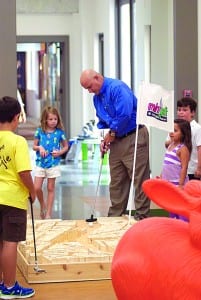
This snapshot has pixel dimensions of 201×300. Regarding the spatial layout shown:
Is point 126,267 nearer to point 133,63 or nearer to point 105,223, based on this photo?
point 105,223

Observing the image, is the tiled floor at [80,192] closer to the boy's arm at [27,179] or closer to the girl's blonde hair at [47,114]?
the girl's blonde hair at [47,114]

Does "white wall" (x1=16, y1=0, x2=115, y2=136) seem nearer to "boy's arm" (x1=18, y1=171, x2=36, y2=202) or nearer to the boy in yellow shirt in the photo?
the boy in yellow shirt

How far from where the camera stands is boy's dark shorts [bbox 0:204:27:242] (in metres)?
5.24

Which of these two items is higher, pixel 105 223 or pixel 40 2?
pixel 40 2

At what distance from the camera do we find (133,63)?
16.3 metres

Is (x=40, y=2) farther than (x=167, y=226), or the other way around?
(x=40, y=2)

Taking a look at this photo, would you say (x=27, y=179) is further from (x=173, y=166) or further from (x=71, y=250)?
(x=173, y=166)

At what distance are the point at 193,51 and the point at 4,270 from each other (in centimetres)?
471

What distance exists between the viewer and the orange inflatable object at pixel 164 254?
2730mm

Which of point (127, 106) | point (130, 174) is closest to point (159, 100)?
point (127, 106)

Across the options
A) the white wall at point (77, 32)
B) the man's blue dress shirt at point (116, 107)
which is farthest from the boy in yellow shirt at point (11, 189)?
the white wall at point (77, 32)

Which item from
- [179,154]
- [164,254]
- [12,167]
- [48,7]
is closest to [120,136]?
[179,154]

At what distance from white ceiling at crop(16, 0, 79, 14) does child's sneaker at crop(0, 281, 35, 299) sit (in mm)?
13874

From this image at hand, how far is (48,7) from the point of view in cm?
1869
